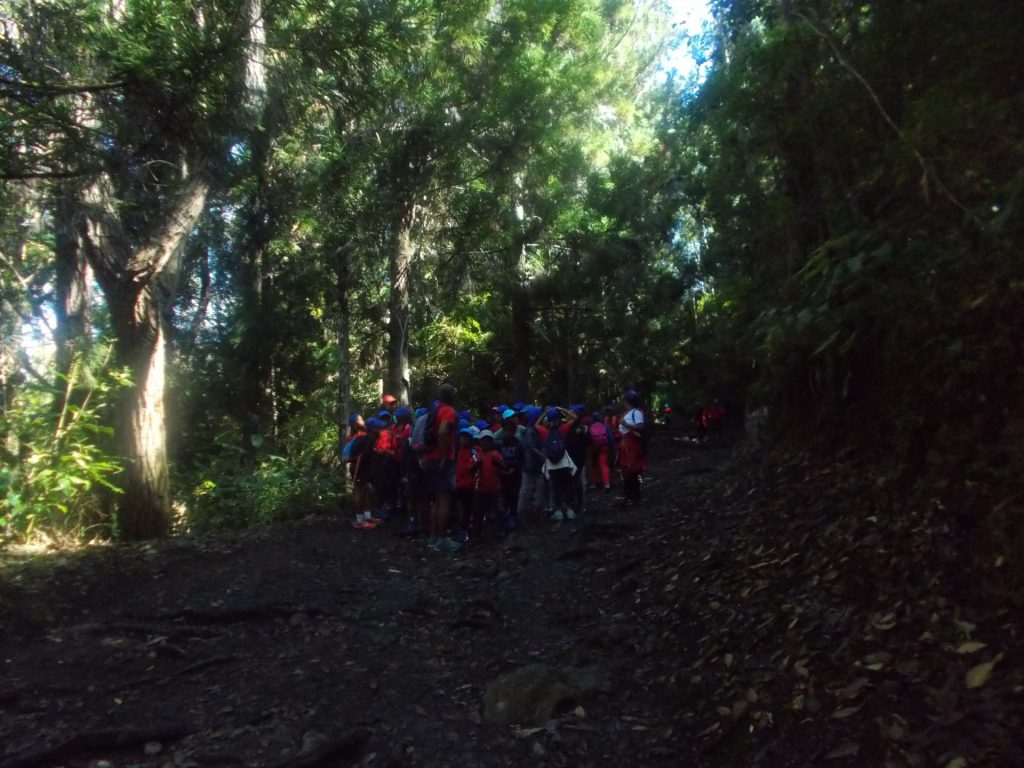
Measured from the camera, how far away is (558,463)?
11.8 metres

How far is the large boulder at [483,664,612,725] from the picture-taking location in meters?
5.44

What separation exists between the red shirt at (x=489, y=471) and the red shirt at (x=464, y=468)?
0.78ft

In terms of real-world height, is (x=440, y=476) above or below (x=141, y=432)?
below

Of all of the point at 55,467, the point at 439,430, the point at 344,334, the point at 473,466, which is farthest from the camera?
the point at 344,334

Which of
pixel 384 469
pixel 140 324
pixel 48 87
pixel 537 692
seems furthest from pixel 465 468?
pixel 48 87

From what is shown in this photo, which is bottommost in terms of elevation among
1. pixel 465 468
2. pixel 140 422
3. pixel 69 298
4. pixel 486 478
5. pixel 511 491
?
pixel 511 491

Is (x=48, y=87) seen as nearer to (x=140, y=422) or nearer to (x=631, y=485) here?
(x=140, y=422)

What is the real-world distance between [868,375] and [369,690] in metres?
4.59

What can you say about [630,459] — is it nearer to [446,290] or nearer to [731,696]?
[731,696]

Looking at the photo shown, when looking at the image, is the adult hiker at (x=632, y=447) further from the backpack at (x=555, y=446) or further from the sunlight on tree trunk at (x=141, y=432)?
the sunlight on tree trunk at (x=141, y=432)

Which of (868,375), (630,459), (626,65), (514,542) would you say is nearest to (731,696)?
(868,375)

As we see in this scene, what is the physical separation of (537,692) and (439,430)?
5195mm

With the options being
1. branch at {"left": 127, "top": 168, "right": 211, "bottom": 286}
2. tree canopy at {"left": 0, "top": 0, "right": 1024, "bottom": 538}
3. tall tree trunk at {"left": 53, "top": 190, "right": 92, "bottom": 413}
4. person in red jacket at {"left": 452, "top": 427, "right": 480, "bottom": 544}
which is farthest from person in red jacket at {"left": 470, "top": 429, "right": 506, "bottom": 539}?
tall tree trunk at {"left": 53, "top": 190, "right": 92, "bottom": 413}

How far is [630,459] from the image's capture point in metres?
12.7
